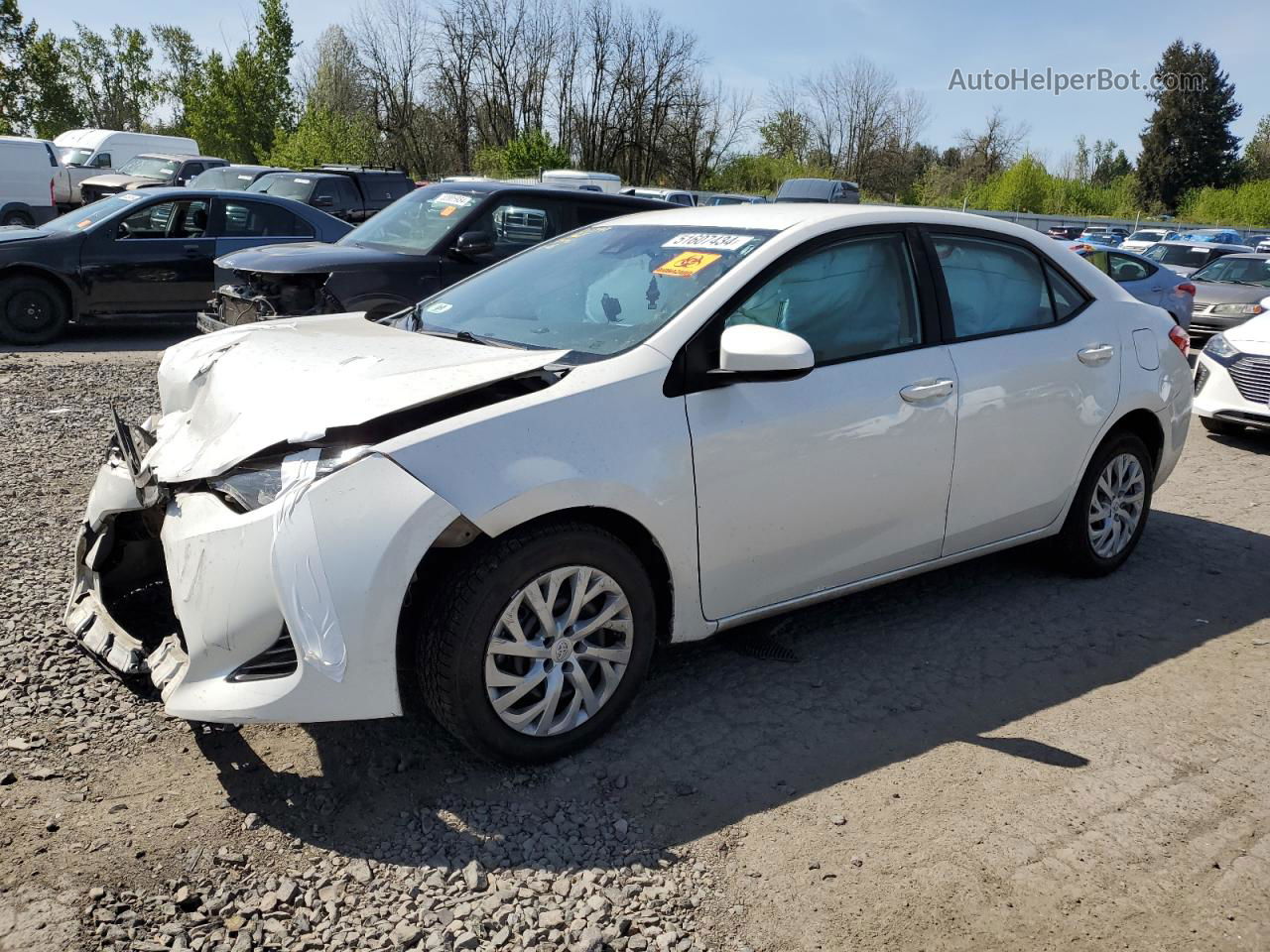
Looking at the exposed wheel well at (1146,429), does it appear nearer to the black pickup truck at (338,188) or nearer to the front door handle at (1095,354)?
the front door handle at (1095,354)

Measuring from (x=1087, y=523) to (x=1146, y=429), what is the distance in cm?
65

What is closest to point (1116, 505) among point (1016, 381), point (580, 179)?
point (1016, 381)

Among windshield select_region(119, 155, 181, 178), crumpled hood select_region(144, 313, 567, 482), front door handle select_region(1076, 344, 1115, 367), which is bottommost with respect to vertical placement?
front door handle select_region(1076, 344, 1115, 367)

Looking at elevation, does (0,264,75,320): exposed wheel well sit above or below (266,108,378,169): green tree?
below

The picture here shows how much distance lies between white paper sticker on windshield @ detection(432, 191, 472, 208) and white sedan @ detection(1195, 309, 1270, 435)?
20.6 feet

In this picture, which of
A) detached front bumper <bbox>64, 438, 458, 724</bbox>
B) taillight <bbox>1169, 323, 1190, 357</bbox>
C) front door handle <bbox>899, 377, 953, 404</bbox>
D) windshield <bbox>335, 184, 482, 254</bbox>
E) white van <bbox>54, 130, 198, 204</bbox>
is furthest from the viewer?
white van <bbox>54, 130, 198, 204</bbox>

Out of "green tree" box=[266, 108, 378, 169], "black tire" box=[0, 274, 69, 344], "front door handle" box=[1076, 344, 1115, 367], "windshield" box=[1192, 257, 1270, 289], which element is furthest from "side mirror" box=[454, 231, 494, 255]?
"green tree" box=[266, 108, 378, 169]

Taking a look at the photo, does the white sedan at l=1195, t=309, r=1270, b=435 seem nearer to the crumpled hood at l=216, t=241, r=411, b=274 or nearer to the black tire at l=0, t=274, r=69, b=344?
the crumpled hood at l=216, t=241, r=411, b=274

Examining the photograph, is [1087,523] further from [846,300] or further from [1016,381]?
[846,300]

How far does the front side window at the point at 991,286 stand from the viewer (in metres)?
4.27

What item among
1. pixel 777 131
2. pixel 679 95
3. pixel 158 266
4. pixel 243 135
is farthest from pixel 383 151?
pixel 158 266

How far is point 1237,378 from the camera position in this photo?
840cm

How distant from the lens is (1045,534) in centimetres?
476

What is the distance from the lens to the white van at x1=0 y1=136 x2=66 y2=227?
2025 cm
